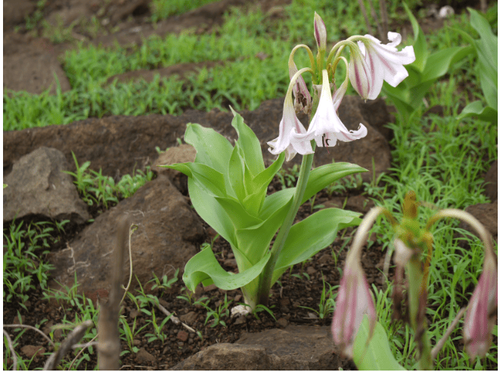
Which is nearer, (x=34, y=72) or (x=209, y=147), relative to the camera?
(x=209, y=147)

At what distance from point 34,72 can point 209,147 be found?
318cm

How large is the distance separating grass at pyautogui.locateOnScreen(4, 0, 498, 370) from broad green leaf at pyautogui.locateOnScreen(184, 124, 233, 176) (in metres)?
0.64

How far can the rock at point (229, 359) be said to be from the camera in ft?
5.18

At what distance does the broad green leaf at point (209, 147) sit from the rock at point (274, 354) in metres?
0.70

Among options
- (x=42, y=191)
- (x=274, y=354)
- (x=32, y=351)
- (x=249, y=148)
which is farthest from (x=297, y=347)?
(x=42, y=191)

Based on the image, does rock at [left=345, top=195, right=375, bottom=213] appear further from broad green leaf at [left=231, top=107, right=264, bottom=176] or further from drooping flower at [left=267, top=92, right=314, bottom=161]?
drooping flower at [left=267, top=92, right=314, bottom=161]

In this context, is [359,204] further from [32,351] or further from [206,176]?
[32,351]

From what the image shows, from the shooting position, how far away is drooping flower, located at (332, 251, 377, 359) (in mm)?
716

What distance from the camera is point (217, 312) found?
2111 millimetres

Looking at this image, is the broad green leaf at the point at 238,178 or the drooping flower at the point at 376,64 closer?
the drooping flower at the point at 376,64

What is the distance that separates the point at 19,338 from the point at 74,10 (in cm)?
641

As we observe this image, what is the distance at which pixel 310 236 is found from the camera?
192cm

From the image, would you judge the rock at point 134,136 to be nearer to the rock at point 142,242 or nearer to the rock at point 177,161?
the rock at point 177,161

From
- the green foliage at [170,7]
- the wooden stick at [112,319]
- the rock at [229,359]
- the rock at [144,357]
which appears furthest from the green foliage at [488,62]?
the green foliage at [170,7]
